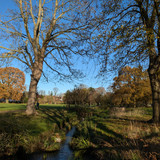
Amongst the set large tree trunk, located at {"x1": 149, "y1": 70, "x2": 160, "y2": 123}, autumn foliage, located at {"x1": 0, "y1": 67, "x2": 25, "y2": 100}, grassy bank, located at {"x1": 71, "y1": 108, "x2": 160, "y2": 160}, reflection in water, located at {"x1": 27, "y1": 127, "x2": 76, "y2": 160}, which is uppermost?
autumn foliage, located at {"x1": 0, "y1": 67, "x2": 25, "y2": 100}

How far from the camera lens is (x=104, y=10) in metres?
7.65

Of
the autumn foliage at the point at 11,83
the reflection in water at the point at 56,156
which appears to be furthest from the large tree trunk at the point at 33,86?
the autumn foliage at the point at 11,83

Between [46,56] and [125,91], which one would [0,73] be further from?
[125,91]

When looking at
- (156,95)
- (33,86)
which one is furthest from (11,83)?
(156,95)

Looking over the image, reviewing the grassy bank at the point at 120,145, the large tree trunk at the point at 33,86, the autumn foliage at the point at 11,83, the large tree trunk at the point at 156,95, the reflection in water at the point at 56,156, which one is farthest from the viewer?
the autumn foliage at the point at 11,83

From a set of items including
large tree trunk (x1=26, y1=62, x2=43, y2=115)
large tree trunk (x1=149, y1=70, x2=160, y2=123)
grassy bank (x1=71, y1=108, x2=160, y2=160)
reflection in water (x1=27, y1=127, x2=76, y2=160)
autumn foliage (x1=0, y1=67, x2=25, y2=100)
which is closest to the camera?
grassy bank (x1=71, y1=108, x2=160, y2=160)

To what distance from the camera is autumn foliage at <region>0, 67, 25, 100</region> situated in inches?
1545

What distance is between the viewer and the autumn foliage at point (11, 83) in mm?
39250

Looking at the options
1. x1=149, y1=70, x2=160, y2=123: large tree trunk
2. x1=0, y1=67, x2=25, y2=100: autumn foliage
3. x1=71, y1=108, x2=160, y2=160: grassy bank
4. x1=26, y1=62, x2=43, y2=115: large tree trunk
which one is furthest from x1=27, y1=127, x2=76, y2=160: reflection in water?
x1=0, y1=67, x2=25, y2=100: autumn foliage

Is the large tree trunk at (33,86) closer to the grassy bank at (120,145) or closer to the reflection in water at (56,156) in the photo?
the grassy bank at (120,145)

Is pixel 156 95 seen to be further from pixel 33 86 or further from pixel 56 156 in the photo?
pixel 33 86

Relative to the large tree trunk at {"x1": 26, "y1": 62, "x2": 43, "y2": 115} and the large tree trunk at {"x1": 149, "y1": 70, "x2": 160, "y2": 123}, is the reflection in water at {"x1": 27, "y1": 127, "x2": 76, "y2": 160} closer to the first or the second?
the large tree trunk at {"x1": 149, "y1": 70, "x2": 160, "y2": 123}

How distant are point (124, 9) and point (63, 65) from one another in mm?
7990

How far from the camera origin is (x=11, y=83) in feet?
135
